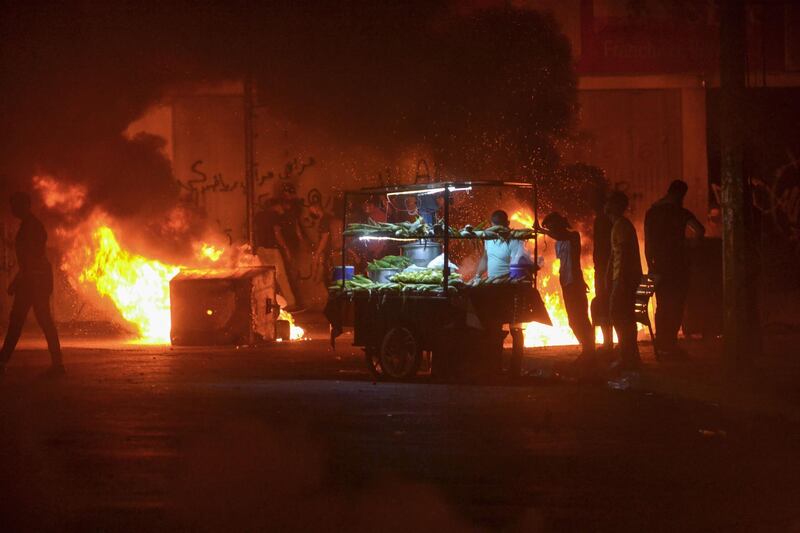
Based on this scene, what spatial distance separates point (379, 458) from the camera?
7332 mm

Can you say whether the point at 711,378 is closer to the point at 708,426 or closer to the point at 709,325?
the point at 708,426

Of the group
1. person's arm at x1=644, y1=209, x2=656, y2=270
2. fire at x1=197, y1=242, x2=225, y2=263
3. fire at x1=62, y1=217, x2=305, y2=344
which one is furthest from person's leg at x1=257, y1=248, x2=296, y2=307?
person's arm at x1=644, y1=209, x2=656, y2=270

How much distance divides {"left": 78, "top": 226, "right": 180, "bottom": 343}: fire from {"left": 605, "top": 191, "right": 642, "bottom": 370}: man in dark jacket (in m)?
7.17

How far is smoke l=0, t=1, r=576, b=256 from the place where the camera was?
16.5 metres

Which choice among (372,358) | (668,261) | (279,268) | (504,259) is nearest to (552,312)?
(668,261)

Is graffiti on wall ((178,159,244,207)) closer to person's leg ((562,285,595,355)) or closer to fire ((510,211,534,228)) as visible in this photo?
fire ((510,211,534,228))

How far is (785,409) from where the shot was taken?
8.98m

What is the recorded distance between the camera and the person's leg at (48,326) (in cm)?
1151

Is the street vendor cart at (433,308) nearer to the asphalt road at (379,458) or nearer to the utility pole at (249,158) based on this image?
the asphalt road at (379,458)

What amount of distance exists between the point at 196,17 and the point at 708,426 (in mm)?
11106

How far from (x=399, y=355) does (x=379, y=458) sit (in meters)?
3.95

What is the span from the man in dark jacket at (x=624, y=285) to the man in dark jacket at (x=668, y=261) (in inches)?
42.5

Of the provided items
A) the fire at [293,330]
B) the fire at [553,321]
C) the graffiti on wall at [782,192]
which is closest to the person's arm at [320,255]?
the fire at [293,330]

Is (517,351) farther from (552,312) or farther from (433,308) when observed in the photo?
(552,312)
